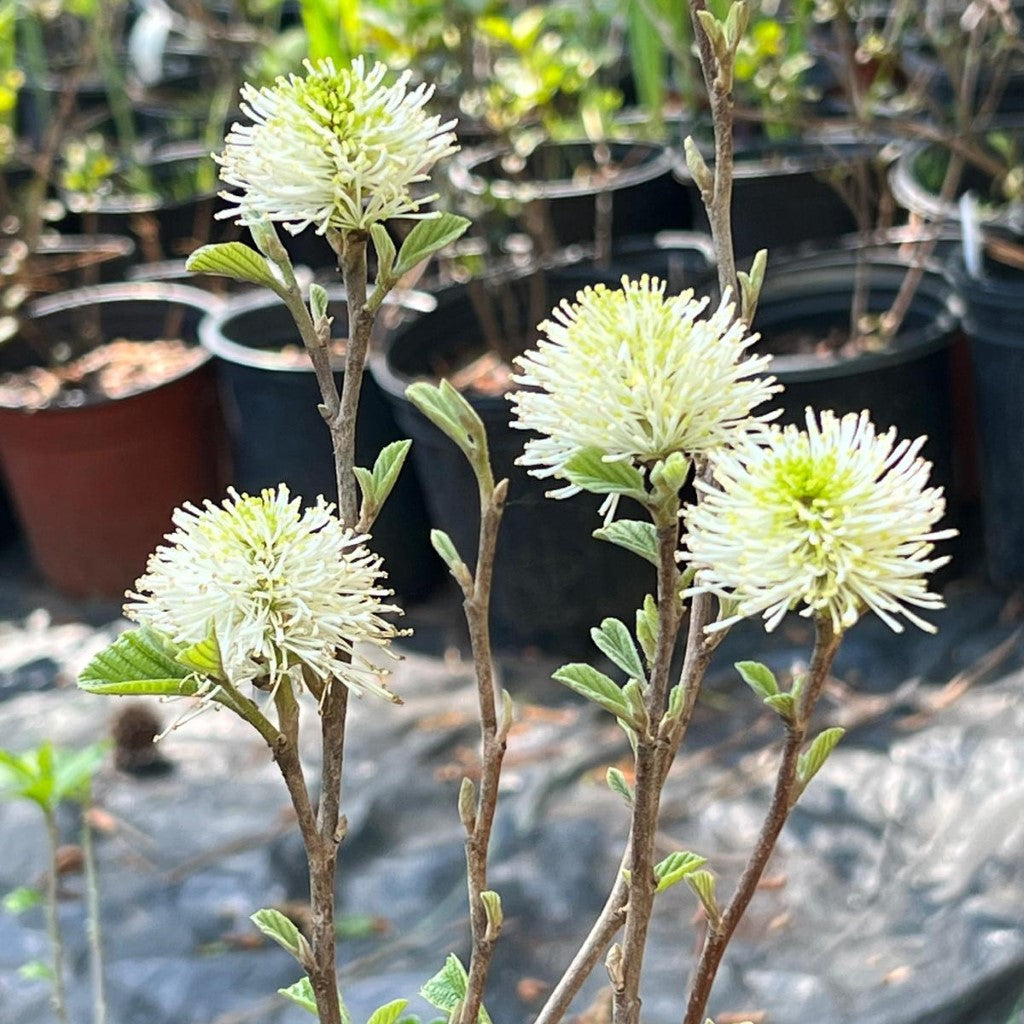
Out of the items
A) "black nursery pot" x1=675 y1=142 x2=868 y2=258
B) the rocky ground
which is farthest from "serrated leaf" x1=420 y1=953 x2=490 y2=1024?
"black nursery pot" x1=675 y1=142 x2=868 y2=258

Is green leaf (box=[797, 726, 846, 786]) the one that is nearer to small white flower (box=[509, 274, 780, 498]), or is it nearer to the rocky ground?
small white flower (box=[509, 274, 780, 498])

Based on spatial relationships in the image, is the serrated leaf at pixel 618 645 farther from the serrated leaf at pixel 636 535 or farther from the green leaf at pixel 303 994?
the green leaf at pixel 303 994

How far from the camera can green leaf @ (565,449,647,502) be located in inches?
17.4

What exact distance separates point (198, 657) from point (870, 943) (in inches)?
45.4

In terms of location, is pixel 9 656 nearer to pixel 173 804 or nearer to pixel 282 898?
pixel 173 804

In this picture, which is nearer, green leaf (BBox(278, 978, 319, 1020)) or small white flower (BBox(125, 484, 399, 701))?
small white flower (BBox(125, 484, 399, 701))

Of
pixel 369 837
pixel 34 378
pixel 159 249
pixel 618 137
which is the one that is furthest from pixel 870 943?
pixel 159 249

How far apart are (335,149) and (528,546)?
157 centimetres

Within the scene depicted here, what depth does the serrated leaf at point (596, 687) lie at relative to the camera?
48cm

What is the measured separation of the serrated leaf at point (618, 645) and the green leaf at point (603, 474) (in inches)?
3.3

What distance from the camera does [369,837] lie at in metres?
1.77

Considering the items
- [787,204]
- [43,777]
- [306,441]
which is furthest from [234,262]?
[787,204]

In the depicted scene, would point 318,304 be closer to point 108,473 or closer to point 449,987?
point 449,987

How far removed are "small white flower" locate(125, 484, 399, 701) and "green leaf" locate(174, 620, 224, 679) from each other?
0.04ft
